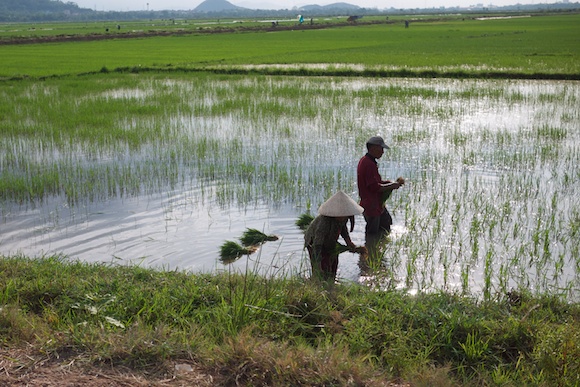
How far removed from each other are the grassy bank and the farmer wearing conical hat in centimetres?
33

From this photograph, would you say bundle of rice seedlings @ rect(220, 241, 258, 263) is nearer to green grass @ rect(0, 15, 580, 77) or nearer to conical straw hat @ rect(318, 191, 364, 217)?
conical straw hat @ rect(318, 191, 364, 217)

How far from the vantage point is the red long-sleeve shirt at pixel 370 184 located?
463cm

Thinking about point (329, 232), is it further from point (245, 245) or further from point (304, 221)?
point (304, 221)

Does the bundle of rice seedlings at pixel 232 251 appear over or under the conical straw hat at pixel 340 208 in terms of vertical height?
under

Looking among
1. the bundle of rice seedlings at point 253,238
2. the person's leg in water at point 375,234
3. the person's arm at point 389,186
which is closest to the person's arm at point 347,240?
the person's leg in water at point 375,234

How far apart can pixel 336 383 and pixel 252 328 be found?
58 centimetres

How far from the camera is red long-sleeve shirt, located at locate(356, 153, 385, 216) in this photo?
463 centimetres

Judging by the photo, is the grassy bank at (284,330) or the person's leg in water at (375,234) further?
the person's leg in water at (375,234)

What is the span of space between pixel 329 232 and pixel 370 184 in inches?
38.2

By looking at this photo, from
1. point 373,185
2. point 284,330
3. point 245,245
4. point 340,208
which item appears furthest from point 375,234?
point 284,330

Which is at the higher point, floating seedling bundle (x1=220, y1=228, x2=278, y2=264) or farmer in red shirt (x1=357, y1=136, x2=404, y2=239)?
farmer in red shirt (x1=357, y1=136, x2=404, y2=239)

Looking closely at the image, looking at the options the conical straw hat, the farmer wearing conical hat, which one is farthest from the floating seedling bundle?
the conical straw hat

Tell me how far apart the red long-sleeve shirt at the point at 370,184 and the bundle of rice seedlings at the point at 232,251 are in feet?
3.51

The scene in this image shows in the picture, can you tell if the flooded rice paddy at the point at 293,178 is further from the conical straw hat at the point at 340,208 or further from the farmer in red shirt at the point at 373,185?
the conical straw hat at the point at 340,208
